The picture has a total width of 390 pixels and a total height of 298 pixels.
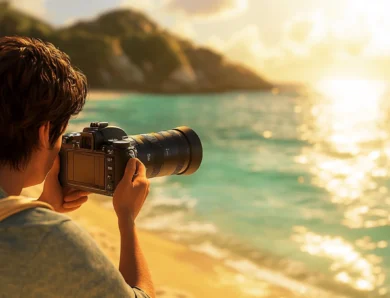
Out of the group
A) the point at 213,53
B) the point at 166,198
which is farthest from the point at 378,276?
the point at 213,53

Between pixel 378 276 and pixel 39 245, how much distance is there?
4.67 meters

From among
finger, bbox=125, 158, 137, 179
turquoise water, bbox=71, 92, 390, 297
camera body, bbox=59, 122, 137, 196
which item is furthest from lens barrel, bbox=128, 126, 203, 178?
turquoise water, bbox=71, 92, 390, 297

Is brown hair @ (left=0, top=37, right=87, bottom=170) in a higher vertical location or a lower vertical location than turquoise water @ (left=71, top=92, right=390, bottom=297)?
higher

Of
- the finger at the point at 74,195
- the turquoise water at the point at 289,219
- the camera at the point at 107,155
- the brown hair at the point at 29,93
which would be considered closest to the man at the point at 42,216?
the brown hair at the point at 29,93

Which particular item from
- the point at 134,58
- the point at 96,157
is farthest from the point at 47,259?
the point at 134,58

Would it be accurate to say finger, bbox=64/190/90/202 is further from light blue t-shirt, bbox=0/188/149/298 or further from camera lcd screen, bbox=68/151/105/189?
light blue t-shirt, bbox=0/188/149/298

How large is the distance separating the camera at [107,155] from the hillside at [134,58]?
61924 millimetres

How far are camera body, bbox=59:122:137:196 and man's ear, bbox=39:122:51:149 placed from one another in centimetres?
30

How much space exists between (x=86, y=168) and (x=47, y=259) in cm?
60

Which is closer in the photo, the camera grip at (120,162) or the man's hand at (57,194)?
the camera grip at (120,162)

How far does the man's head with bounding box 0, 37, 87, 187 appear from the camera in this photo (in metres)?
0.96

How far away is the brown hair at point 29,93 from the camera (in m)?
0.96

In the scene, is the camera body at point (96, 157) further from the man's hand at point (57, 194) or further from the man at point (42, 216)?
the man at point (42, 216)

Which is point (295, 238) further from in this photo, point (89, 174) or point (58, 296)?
point (58, 296)
